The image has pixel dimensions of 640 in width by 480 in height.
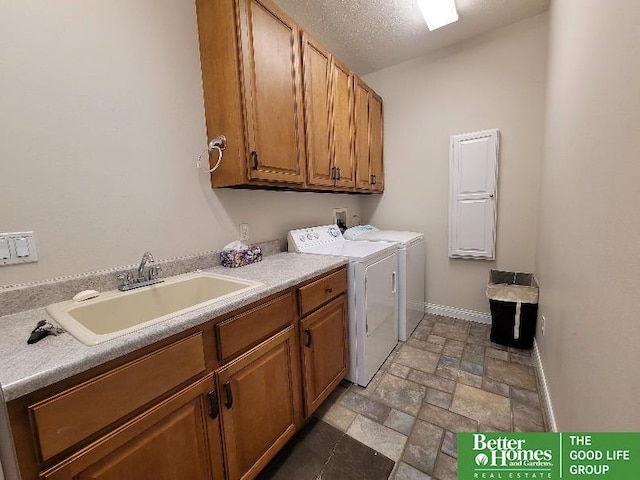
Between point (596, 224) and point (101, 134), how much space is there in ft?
6.39

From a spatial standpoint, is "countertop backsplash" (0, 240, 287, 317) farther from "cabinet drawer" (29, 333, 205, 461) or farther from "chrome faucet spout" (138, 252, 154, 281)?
"cabinet drawer" (29, 333, 205, 461)

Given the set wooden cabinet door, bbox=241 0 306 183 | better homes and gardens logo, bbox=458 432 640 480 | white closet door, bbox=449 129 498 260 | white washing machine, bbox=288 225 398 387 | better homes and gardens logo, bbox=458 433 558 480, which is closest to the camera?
better homes and gardens logo, bbox=458 432 640 480

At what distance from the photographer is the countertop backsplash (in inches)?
37.0

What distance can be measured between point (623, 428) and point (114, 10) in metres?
2.31

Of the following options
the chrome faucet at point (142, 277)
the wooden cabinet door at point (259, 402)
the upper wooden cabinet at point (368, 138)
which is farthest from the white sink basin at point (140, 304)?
the upper wooden cabinet at point (368, 138)

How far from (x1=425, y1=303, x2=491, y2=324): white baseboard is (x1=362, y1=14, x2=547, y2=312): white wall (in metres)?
0.05

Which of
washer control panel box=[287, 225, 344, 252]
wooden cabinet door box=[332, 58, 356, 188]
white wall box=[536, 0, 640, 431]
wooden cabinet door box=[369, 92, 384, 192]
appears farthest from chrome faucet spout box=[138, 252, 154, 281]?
wooden cabinet door box=[369, 92, 384, 192]

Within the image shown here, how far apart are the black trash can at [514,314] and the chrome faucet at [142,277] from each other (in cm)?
242

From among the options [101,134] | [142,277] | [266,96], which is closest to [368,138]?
[266,96]

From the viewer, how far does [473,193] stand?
246 cm

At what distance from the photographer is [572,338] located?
1093 mm

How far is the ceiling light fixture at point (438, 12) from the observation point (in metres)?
1.84

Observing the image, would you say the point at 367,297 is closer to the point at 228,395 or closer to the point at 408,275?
the point at 408,275

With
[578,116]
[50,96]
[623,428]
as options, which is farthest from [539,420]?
[50,96]
